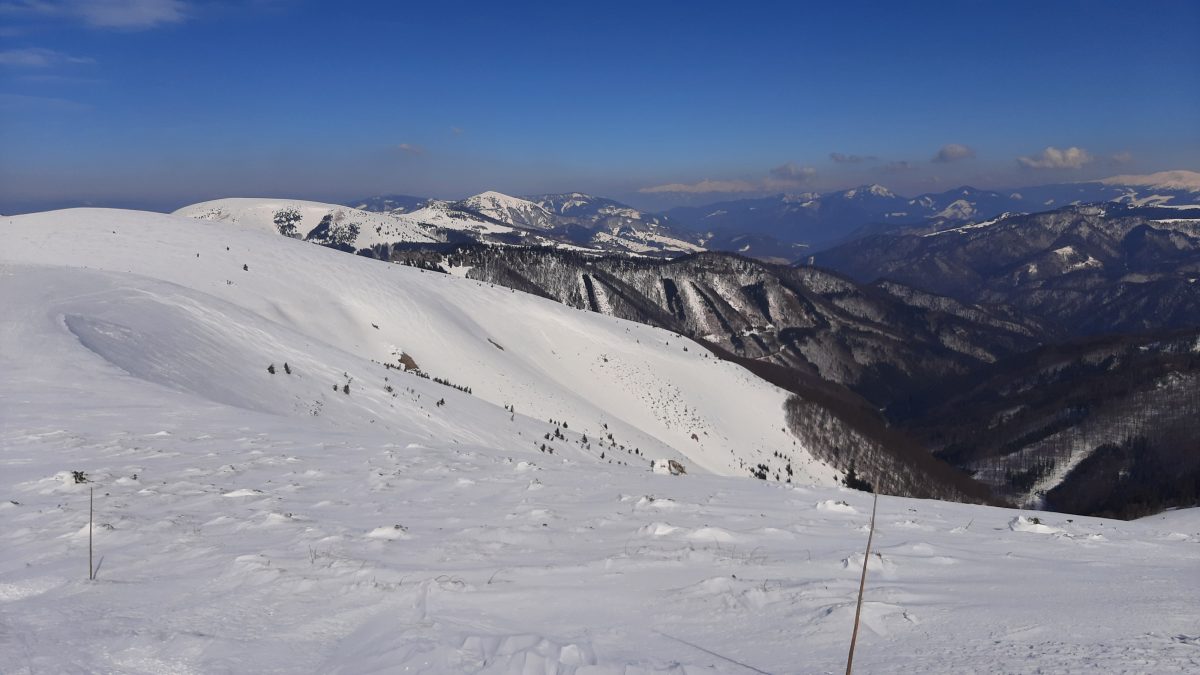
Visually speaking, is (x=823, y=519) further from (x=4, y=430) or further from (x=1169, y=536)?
(x=4, y=430)

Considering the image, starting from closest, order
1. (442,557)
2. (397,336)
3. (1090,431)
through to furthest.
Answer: (442,557) < (397,336) < (1090,431)

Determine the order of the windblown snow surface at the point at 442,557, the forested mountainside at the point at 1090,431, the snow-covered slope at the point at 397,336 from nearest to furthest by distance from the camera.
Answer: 1. the windblown snow surface at the point at 442,557
2. the snow-covered slope at the point at 397,336
3. the forested mountainside at the point at 1090,431

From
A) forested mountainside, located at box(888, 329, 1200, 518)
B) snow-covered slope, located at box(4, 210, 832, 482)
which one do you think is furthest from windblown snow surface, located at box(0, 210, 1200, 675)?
forested mountainside, located at box(888, 329, 1200, 518)

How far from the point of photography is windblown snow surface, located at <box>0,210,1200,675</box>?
5.33m

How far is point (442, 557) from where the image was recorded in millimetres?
7898

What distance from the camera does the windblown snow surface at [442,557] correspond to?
5328 millimetres

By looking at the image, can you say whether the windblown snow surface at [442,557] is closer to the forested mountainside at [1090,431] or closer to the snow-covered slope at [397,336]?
the snow-covered slope at [397,336]

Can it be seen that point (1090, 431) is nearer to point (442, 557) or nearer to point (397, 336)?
point (397, 336)

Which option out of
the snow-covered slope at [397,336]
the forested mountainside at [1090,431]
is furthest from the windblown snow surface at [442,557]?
the forested mountainside at [1090,431]

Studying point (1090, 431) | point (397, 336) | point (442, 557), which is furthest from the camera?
point (1090, 431)

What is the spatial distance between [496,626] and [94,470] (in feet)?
29.2

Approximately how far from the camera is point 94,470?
10250mm

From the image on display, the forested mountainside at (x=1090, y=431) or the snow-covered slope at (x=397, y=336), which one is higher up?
the snow-covered slope at (x=397, y=336)

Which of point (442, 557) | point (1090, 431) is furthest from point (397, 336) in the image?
point (1090, 431)
